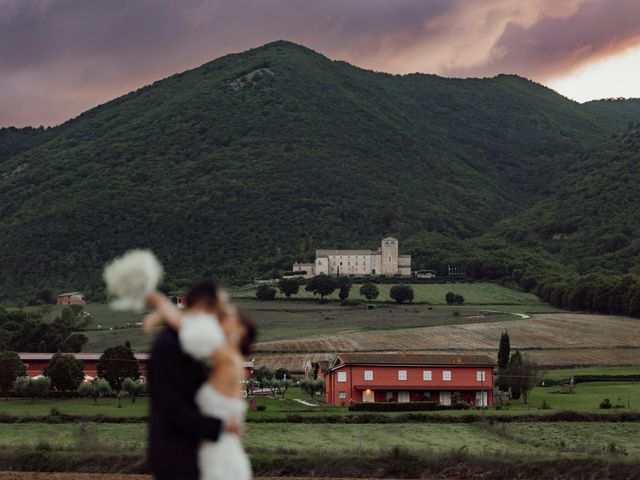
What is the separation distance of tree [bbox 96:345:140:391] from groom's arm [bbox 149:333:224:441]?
7425cm

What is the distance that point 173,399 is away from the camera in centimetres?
630

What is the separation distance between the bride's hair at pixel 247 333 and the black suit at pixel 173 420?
0.32 meters

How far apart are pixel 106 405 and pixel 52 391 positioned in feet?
32.4

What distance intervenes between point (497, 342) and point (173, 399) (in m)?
113

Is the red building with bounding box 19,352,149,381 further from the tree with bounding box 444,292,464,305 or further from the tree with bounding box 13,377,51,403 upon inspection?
the tree with bounding box 444,292,464,305

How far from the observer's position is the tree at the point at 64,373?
77.9 m

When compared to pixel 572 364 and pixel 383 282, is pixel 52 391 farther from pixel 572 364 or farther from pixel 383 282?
pixel 383 282

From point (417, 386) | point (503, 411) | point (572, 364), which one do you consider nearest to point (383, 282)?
point (572, 364)

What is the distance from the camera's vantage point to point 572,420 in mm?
57031

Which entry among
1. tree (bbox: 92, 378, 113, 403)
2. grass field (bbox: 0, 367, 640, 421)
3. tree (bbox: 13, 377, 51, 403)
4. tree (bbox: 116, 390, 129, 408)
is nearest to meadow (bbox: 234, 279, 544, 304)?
grass field (bbox: 0, 367, 640, 421)

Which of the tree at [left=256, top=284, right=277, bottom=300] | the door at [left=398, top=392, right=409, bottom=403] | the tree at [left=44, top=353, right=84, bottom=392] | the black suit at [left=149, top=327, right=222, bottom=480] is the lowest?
the door at [left=398, top=392, right=409, bottom=403]

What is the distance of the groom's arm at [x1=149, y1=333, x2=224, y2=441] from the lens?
20.6 ft

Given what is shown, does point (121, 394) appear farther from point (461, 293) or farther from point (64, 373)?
point (461, 293)

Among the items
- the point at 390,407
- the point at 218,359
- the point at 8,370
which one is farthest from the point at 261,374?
the point at 218,359
